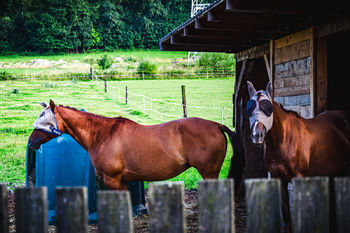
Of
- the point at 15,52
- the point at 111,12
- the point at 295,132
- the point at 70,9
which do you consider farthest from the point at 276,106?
the point at 111,12

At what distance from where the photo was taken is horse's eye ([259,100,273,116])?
333cm

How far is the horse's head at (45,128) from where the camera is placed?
4480mm

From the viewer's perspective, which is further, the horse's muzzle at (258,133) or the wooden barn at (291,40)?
the wooden barn at (291,40)

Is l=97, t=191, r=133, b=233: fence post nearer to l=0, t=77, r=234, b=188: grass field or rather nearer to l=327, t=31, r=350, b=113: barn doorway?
l=327, t=31, r=350, b=113: barn doorway

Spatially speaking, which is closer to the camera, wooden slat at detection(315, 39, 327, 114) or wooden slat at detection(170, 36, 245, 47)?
wooden slat at detection(315, 39, 327, 114)

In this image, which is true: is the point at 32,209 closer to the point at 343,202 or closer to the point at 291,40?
the point at 343,202

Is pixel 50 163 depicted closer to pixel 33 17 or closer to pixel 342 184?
pixel 342 184

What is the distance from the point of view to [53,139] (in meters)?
4.96

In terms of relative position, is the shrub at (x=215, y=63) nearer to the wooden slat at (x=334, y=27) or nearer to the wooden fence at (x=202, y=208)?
the wooden slat at (x=334, y=27)

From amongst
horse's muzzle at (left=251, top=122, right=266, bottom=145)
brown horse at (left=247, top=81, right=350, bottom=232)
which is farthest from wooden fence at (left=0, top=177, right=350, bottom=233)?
brown horse at (left=247, top=81, right=350, bottom=232)

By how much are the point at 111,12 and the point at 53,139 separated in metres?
32.8

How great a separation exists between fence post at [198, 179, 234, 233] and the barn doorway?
4219 millimetres

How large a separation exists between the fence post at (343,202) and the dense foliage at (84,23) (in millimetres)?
22587

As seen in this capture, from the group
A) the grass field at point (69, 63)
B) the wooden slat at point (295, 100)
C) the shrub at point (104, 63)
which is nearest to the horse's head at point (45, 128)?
the wooden slat at point (295, 100)
